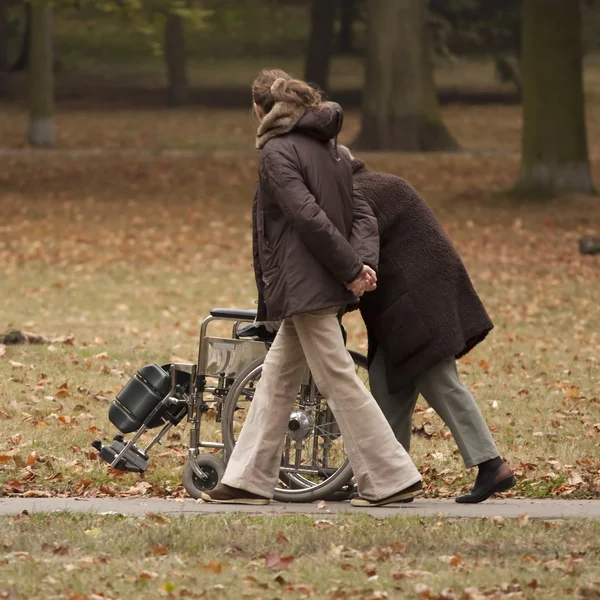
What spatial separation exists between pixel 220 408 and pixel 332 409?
2.48ft

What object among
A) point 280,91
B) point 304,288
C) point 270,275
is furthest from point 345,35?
point 304,288

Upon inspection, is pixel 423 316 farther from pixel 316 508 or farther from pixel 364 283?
pixel 316 508

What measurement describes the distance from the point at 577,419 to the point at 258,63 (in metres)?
47.1

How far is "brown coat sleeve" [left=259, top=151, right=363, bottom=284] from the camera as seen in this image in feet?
19.1

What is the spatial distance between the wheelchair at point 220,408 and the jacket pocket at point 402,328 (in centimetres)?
34

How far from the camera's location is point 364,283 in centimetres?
595

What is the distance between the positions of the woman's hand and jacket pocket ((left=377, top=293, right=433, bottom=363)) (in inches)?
13.1

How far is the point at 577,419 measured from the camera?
8.59m

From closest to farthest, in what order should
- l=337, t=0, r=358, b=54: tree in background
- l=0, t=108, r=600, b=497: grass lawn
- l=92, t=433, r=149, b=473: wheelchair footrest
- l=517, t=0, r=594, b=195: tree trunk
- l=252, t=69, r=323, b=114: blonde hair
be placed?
l=252, t=69, r=323, b=114: blonde hair, l=92, t=433, r=149, b=473: wheelchair footrest, l=0, t=108, r=600, b=497: grass lawn, l=517, t=0, r=594, b=195: tree trunk, l=337, t=0, r=358, b=54: tree in background

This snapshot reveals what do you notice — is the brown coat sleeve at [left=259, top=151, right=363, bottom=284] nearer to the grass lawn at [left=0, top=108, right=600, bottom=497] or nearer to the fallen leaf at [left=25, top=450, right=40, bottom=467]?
the grass lawn at [left=0, top=108, right=600, bottom=497]

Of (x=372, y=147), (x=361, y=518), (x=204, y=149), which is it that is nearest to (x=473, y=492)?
(x=361, y=518)

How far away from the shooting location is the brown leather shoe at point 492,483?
627cm

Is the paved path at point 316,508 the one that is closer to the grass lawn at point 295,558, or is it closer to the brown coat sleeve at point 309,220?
the grass lawn at point 295,558

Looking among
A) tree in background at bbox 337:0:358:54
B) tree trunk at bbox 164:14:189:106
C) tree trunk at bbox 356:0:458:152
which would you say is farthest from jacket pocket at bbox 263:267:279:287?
tree in background at bbox 337:0:358:54
